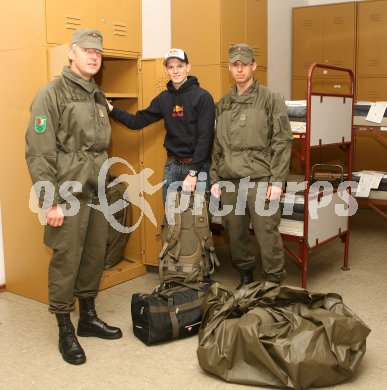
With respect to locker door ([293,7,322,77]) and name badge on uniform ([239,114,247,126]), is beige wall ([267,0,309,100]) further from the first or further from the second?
name badge on uniform ([239,114,247,126])

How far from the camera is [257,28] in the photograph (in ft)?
16.1

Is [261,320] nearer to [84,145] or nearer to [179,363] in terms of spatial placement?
[179,363]

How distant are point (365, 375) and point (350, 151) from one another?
6.88 feet

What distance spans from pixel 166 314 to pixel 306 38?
4563 millimetres

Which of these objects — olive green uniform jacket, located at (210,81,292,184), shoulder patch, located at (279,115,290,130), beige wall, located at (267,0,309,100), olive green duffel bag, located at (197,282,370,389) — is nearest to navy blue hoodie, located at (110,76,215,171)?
olive green uniform jacket, located at (210,81,292,184)

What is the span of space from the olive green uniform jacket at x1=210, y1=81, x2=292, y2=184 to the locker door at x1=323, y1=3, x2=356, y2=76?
124 inches

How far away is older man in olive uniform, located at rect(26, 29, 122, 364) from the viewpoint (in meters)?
2.66

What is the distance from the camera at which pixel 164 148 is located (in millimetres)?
3924

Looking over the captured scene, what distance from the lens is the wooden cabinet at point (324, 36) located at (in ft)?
20.3

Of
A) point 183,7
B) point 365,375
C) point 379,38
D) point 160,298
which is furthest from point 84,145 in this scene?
point 379,38

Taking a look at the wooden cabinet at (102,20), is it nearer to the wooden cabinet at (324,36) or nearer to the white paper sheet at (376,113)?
the white paper sheet at (376,113)

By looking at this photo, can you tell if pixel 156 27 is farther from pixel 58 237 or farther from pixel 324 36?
pixel 324 36

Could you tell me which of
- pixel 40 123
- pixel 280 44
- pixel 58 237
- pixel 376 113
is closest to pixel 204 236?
pixel 58 237

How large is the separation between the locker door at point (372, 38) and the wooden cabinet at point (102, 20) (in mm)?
3244
